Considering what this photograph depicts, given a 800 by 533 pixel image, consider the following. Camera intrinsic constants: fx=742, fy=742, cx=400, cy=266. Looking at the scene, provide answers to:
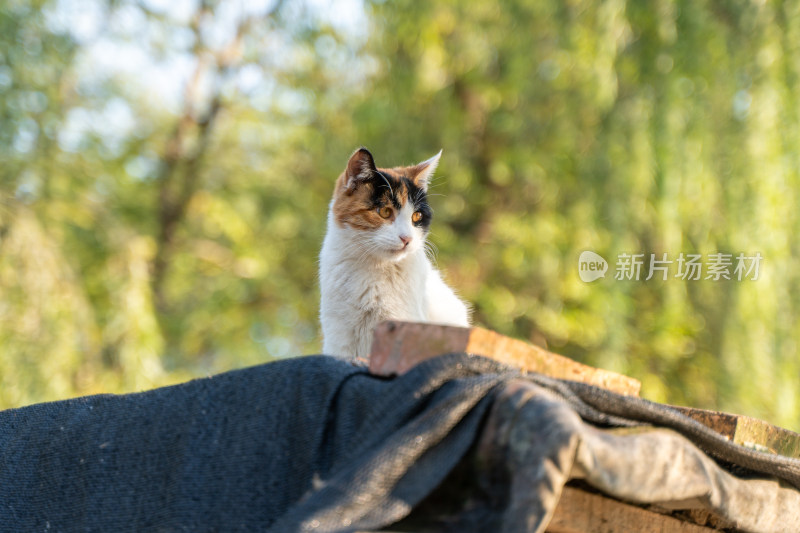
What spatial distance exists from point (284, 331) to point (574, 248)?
2214 mm

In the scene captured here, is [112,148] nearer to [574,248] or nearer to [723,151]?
[574,248]

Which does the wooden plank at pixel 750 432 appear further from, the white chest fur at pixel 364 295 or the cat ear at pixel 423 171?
the cat ear at pixel 423 171

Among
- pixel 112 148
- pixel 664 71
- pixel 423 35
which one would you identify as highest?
pixel 423 35

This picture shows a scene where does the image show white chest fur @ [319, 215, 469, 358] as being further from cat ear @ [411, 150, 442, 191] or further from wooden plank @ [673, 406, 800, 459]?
wooden plank @ [673, 406, 800, 459]

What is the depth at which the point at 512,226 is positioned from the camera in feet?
14.8

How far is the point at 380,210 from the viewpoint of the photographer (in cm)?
154

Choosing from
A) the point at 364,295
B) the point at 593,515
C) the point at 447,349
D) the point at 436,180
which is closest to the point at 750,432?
the point at 593,515

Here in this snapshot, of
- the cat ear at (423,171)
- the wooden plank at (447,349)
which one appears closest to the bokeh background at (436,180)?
the cat ear at (423,171)

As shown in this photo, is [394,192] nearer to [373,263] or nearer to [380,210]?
[380,210]

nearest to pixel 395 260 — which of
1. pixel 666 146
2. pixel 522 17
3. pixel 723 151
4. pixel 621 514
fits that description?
pixel 621 514

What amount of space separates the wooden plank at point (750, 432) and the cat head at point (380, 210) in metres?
0.64

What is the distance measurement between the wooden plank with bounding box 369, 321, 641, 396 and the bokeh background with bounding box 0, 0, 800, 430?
164 centimetres

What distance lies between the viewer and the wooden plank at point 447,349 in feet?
2.76

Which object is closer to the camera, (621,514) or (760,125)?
(621,514)
